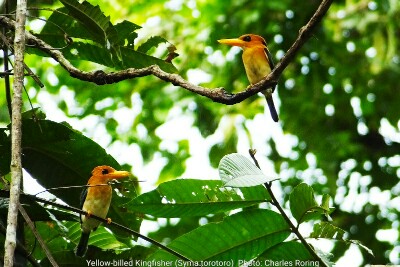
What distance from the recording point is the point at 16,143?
1.57 m

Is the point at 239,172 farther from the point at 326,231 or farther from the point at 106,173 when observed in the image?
the point at 106,173

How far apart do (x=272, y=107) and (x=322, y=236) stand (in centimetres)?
264

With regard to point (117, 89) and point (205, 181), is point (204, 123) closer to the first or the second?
point (117, 89)

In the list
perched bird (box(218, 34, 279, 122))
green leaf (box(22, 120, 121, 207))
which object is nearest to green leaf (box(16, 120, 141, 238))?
green leaf (box(22, 120, 121, 207))

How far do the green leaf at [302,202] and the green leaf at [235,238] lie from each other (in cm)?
6

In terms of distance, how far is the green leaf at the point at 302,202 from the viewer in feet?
7.14

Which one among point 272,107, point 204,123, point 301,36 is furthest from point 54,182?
point 204,123

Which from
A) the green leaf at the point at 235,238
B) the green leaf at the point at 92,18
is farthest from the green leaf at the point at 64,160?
the green leaf at the point at 235,238

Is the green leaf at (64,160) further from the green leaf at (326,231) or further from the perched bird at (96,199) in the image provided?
the green leaf at (326,231)

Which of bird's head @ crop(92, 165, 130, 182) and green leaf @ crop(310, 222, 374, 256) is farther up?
bird's head @ crop(92, 165, 130, 182)

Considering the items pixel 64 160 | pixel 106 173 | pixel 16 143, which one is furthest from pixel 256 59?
pixel 16 143

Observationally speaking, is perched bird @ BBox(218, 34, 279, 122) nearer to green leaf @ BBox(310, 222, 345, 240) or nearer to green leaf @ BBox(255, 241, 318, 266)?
green leaf @ BBox(310, 222, 345, 240)

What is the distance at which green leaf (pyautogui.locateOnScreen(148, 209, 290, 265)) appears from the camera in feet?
7.39

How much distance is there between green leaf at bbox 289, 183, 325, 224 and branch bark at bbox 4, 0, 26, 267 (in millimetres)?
900
